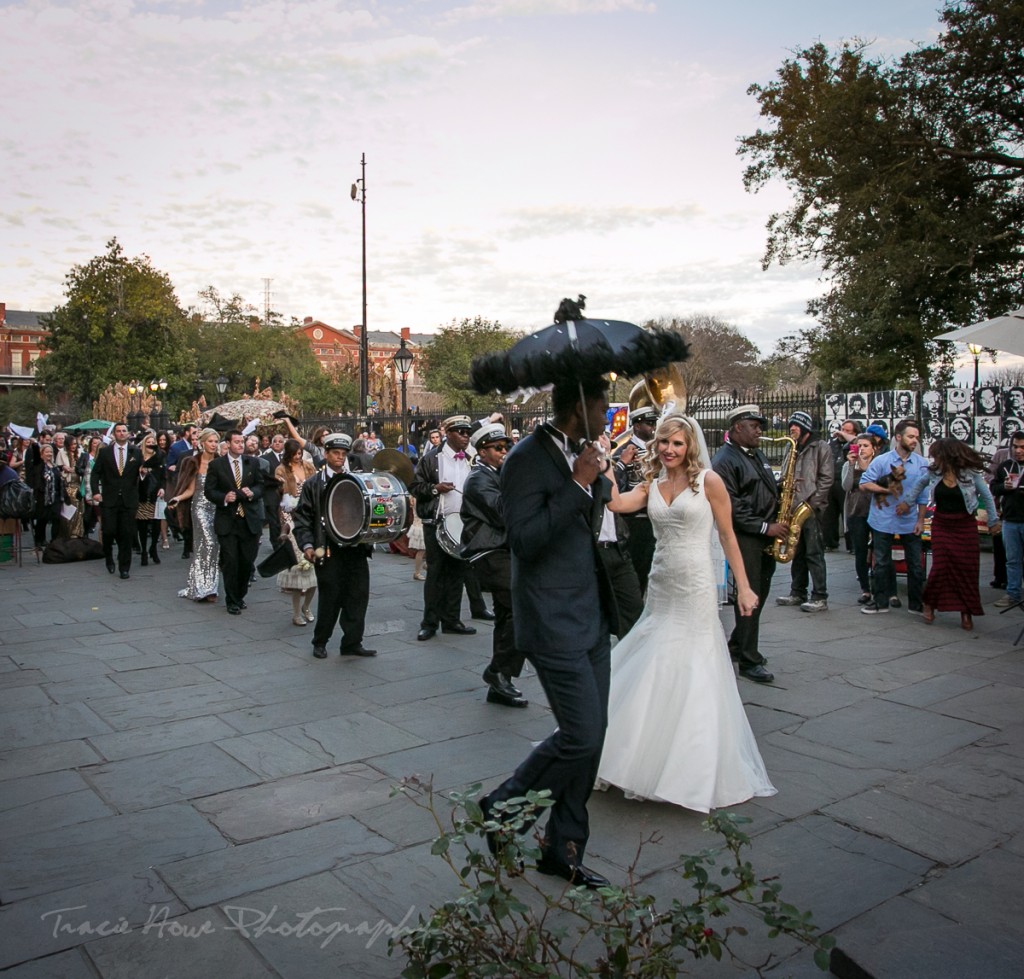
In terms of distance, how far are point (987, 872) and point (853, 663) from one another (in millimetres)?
3403

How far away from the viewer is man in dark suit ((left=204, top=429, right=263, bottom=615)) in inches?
364

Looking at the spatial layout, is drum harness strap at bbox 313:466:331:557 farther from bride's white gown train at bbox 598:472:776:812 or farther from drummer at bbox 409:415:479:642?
bride's white gown train at bbox 598:472:776:812

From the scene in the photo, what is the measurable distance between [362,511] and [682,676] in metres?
3.53

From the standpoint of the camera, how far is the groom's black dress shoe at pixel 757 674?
Answer: 6324 millimetres

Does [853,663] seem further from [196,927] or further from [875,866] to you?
[196,927]

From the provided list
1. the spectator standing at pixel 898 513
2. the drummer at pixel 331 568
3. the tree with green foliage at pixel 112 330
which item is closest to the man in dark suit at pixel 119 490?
the drummer at pixel 331 568

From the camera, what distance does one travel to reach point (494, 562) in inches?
242

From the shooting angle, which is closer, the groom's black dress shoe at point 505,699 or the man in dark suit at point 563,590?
the man in dark suit at point 563,590

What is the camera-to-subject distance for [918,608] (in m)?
8.84

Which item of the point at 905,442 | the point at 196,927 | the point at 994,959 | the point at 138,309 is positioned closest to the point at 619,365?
the point at 994,959

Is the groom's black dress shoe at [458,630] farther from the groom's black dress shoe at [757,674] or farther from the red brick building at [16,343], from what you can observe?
the red brick building at [16,343]

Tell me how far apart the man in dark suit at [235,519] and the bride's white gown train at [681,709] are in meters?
5.69

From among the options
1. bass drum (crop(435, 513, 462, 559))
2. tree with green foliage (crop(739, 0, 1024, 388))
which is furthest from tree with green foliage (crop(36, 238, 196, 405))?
bass drum (crop(435, 513, 462, 559))

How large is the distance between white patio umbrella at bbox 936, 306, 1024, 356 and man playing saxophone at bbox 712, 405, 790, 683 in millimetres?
4766
